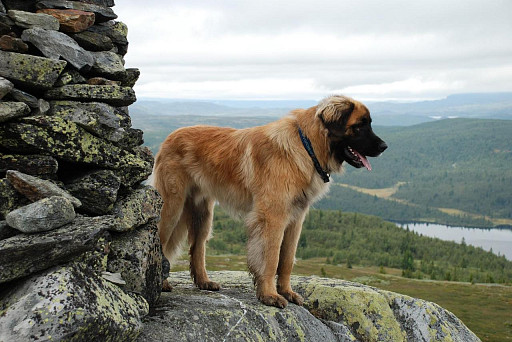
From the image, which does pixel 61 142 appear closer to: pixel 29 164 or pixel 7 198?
pixel 29 164

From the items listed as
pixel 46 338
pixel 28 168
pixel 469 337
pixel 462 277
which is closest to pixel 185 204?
pixel 28 168

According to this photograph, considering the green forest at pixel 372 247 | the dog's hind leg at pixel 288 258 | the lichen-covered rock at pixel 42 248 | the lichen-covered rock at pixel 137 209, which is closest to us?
the lichen-covered rock at pixel 42 248

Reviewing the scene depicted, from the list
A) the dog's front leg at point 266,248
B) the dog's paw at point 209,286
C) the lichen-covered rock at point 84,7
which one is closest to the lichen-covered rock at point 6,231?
the lichen-covered rock at point 84,7

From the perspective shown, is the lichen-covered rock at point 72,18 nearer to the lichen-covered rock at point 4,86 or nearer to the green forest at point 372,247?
the lichen-covered rock at point 4,86

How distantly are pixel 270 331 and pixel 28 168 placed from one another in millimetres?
4984

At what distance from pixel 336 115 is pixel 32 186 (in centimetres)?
550

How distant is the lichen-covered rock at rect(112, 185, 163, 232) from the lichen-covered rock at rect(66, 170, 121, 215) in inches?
13.4

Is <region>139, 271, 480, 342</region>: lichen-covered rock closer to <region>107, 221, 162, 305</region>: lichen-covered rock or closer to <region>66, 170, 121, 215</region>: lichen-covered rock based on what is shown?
<region>107, 221, 162, 305</region>: lichen-covered rock

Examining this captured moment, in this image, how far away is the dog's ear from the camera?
30.8 ft

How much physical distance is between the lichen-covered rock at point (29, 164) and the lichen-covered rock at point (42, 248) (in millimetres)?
920

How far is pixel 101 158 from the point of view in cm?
746

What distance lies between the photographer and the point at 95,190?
7.30 meters

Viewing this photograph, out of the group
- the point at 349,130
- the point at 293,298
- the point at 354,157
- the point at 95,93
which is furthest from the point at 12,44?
the point at 293,298

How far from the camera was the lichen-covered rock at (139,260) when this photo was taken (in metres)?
7.67
